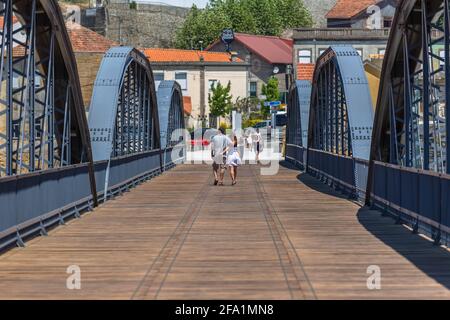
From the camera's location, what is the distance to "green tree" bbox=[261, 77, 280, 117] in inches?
3917

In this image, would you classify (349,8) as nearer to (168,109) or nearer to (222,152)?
(168,109)

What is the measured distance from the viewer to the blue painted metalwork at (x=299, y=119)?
4509 centimetres

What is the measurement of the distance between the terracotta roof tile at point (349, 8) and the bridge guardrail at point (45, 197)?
7568 cm

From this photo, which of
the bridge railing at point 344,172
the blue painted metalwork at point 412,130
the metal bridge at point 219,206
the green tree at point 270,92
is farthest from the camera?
the green tree at point 270,92

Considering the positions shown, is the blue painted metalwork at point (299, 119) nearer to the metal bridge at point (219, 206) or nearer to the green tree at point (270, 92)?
the metal bridge at point (219, 206)

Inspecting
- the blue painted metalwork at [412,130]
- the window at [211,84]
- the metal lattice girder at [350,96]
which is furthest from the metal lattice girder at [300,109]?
the window at [211,84]

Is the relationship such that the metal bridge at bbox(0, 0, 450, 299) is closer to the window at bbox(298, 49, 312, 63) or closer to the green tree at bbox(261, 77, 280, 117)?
the window at bbox(298, 49, 312, 63)

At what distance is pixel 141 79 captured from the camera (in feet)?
125

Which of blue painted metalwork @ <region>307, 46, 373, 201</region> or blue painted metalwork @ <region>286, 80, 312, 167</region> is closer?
blue painted metalwork @ <region>307, 46, 373, 201</region>

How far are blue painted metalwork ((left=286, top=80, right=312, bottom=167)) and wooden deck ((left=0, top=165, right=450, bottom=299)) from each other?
1928 cm

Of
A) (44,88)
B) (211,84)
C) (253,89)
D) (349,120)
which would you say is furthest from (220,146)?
(253,89)

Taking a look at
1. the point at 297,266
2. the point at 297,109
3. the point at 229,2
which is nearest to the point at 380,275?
the point at 297,266

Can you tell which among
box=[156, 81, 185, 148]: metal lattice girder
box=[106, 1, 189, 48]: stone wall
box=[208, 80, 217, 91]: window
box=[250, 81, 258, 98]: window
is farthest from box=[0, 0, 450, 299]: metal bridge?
box=[106, 1, 189, 48]: stone wall
